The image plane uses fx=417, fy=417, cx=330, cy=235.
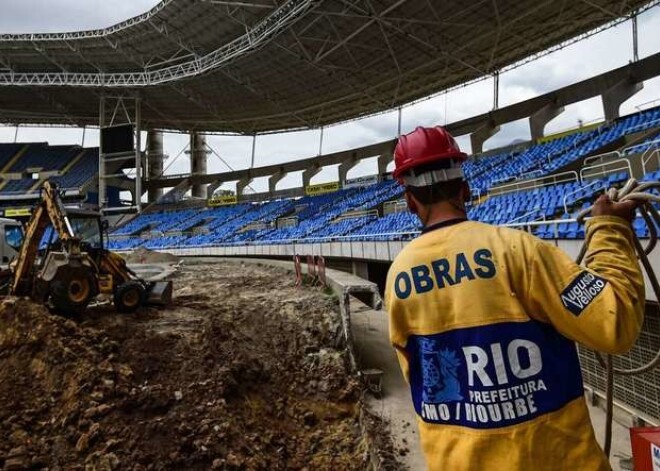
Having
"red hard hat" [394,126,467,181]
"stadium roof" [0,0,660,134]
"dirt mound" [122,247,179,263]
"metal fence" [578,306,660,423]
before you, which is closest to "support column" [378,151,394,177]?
"stadium roof" [0,0,660,134]

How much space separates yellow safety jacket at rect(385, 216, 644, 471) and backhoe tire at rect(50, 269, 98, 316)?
27.2 ft

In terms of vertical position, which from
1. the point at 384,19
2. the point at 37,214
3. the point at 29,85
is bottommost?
the point at 37,214

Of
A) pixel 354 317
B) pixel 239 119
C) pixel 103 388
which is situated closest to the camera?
pixel 103 388

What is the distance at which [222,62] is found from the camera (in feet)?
84.8

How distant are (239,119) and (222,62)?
1093 centimetres

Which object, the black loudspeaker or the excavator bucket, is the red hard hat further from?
the black loudspeaker

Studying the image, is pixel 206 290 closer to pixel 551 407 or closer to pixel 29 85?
pixel 551 407

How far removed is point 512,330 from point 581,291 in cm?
22

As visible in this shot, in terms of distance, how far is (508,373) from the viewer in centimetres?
125

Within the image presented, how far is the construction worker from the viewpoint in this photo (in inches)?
47.1

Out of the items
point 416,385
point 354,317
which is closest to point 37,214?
point 354,317

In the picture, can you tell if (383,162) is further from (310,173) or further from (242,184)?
(242,184)

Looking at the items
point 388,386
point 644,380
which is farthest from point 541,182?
point 644,380

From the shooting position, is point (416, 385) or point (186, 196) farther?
point (186, 196)
